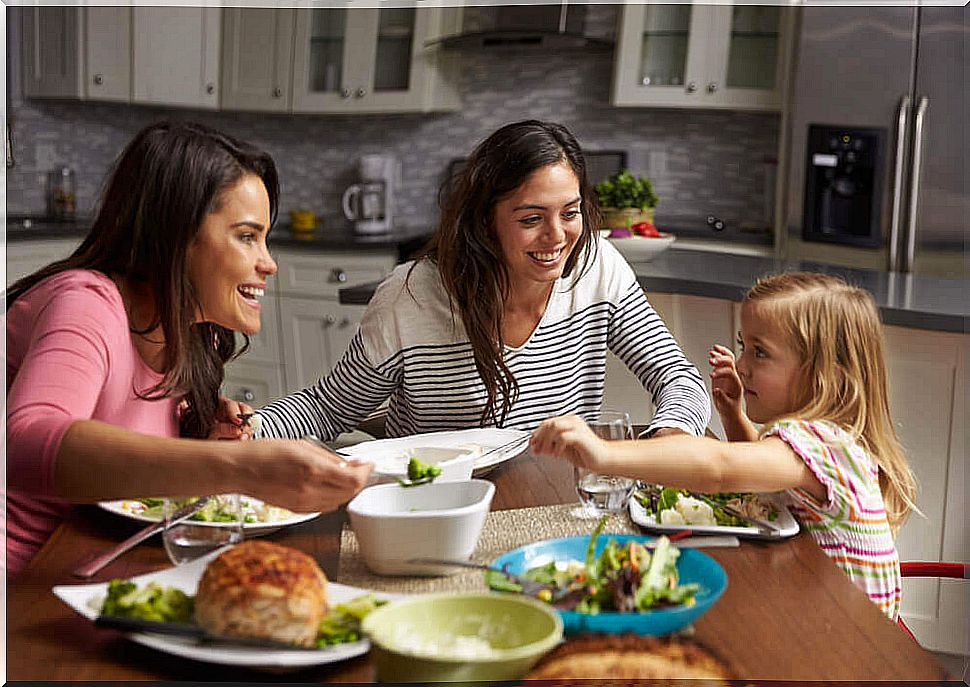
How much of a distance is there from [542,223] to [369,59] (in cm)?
309

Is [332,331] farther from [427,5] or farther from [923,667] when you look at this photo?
[923,667]

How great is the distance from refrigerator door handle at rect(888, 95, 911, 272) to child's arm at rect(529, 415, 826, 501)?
2810 millimetres

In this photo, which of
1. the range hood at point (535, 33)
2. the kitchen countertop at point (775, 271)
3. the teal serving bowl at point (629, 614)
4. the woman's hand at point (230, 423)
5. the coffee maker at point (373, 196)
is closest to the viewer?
the teal serving bowl at point (629, 614)

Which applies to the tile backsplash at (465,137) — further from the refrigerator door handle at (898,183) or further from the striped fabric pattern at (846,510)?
the striped fabric pattern at (846,510)

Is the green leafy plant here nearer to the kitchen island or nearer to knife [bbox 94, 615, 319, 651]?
the kitchen island

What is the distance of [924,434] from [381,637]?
194 cm

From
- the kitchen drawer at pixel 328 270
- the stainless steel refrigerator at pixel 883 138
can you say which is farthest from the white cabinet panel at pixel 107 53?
the stainless steel refrigerator at pixel 883 138

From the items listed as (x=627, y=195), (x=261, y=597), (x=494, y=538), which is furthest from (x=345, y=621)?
(x=627, y=195)

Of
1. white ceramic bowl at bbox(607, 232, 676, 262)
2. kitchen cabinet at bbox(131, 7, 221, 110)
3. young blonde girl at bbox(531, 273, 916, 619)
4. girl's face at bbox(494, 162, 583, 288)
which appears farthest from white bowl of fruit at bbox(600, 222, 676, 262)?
kitchen cabinet at bbox(131, 7, 221, 110)

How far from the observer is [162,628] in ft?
3.28

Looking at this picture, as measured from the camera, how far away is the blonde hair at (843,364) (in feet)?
5.13

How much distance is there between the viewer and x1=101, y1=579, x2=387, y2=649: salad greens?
39.6 inches

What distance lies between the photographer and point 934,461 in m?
2.56

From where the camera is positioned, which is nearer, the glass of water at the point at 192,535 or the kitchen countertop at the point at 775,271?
the glass of water at the point at 192,535
